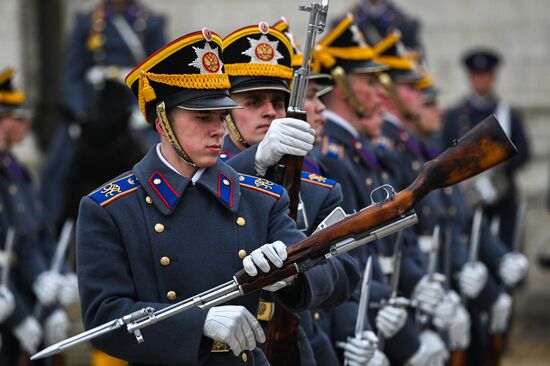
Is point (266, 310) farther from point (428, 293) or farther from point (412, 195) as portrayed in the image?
point (428, 293)

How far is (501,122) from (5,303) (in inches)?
259

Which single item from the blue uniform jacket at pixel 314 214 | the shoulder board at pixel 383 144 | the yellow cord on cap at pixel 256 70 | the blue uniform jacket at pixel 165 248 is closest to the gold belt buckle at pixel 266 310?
the blue uniform jacket at pixel 314 214

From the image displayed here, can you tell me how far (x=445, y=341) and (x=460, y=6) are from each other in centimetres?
658

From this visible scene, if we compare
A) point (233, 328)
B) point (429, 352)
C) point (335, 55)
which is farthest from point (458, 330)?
point (233, 328)

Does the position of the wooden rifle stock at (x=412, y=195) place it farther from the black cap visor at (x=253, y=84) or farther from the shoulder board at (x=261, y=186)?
the black cap visor at (x=253, y=84)

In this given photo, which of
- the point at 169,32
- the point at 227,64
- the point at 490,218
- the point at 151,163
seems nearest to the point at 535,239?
the point at 490,218

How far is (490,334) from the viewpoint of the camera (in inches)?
Answer: 425

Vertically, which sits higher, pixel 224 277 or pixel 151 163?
pixel 151 163

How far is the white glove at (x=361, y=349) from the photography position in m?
6.86

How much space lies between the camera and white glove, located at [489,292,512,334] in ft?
35.0

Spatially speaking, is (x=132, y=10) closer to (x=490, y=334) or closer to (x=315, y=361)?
(x=490, y=334)

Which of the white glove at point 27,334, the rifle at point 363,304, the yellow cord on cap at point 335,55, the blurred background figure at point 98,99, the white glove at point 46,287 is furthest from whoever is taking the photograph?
the blurred background figure at point 98,99

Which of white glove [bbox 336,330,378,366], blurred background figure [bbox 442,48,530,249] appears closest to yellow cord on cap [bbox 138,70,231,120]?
white glove [bbox 336,330,378,366]

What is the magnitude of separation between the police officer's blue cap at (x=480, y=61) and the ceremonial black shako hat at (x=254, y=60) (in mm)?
8224
